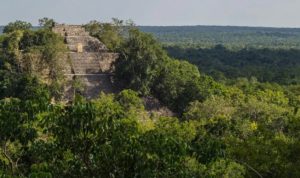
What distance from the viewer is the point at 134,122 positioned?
1372cm

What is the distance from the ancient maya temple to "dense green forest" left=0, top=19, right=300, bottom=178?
874 mm

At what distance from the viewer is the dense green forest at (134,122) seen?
363 inches

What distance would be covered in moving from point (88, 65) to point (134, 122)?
21762 millimetres

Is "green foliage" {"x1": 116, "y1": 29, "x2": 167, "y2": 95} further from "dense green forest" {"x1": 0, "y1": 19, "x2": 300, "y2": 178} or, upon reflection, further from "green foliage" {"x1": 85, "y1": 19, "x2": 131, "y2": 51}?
"green foliage" {"x1": 85, "y1": 19, "x2": 131, "y2": 51}

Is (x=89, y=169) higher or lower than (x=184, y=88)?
higher

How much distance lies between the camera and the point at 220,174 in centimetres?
1530

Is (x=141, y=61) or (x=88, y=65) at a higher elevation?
(x=141, y=61)

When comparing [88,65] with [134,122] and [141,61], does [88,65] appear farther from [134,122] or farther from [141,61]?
[134,122]

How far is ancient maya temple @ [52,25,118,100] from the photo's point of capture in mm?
33250

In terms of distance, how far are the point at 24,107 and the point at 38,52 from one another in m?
23.3

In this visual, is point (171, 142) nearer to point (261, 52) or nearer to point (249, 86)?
point (249, 86)

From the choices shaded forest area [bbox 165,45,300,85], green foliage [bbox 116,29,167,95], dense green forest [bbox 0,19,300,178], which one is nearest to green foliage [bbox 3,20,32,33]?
dense green forest [bbox 0,19,300,178]

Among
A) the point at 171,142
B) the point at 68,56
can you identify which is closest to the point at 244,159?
the point at 171,142

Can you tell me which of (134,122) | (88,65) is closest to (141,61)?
(88,65)
